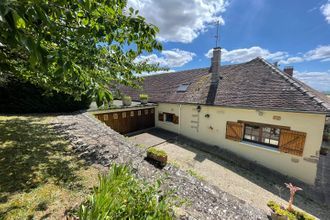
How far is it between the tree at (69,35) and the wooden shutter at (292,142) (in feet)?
27.4

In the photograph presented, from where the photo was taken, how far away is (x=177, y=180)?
4109mm

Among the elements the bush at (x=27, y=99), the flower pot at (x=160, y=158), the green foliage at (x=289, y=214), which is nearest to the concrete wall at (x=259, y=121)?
the green foliage at (x=289, y=214)

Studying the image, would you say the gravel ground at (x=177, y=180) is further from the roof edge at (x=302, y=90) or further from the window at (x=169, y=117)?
A: the window at (x=169, y=117)

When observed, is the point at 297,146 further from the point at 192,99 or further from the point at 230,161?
the point at 192,99

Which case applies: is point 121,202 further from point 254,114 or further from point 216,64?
point 216,64

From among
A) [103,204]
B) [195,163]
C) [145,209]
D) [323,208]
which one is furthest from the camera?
[195,163]

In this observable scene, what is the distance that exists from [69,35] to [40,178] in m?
2.90

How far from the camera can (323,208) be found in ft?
20.5

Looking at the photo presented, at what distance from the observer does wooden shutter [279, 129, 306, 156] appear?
301 inches

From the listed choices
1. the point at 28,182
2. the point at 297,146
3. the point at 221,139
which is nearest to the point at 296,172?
the point at 297,146

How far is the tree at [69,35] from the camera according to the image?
1002mm

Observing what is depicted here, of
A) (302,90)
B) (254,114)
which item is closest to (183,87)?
(254,114)

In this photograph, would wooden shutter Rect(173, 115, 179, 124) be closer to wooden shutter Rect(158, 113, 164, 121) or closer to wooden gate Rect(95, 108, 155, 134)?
wooden shutter Rect(158, 113, 164, 121)

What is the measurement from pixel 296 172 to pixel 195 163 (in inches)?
192
